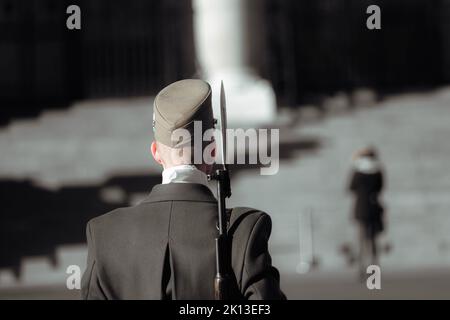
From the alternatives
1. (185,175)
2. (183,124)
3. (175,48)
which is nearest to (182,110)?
(183,124)

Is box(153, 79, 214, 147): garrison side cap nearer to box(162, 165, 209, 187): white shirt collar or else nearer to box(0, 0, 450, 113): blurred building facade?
box(162, 165, 209, 187): white shirt collar

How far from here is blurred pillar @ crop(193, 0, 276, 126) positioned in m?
20.3

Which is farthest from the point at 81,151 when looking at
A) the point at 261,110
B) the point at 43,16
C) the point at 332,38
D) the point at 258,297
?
the point at 258,297

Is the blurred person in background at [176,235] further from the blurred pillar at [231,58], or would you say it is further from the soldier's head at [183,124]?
the blurred pillar at [231,58]

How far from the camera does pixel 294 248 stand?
15.3 metres

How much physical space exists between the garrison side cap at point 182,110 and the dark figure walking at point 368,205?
10.7 metres

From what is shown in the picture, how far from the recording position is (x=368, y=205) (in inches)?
535

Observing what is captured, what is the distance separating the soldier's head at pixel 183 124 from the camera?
2.88m

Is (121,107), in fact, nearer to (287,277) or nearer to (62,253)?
(62,253)

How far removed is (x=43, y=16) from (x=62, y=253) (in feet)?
39.0

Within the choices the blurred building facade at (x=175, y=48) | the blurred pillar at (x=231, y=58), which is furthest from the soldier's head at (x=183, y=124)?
the blurred building facade at (x=175, y=48)

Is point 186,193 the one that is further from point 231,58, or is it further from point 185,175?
point 231,58

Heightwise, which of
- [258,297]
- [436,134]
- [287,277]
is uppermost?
[258,297]

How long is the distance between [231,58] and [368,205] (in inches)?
302
